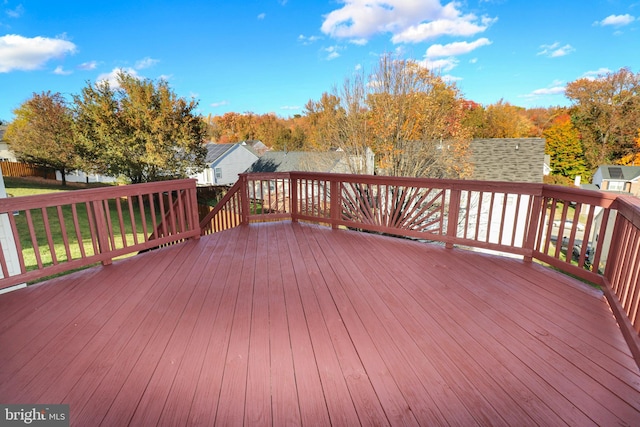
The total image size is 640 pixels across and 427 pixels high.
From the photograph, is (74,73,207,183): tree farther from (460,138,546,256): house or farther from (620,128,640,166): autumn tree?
(620,128,640,166): autumn tree

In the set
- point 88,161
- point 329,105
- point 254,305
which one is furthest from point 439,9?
point 88,161

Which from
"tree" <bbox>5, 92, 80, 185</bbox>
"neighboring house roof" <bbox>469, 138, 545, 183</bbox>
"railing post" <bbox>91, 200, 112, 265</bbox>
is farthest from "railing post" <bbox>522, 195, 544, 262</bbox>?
"tree" <bbox>5, 92, 80, 185</bbox>

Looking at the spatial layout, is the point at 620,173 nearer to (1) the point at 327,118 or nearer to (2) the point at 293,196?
(1) the point at 327,118

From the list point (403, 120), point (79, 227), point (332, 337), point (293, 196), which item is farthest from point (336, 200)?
point (403, 120)

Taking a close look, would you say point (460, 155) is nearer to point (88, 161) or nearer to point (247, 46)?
point (247, 46)

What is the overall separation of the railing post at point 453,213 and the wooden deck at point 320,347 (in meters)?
0.60

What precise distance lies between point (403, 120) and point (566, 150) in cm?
2363

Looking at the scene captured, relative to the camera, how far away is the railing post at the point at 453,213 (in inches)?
139

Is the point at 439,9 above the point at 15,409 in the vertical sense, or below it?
above

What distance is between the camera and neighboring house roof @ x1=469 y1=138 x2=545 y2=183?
11.9 metres

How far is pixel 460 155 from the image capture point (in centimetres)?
1036

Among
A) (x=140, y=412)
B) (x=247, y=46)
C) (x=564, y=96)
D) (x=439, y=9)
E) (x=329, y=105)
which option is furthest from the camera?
(x=564, y=96)

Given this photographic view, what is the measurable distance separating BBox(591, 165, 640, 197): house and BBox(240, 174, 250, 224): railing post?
25.1 m

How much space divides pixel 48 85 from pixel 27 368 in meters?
21.7
